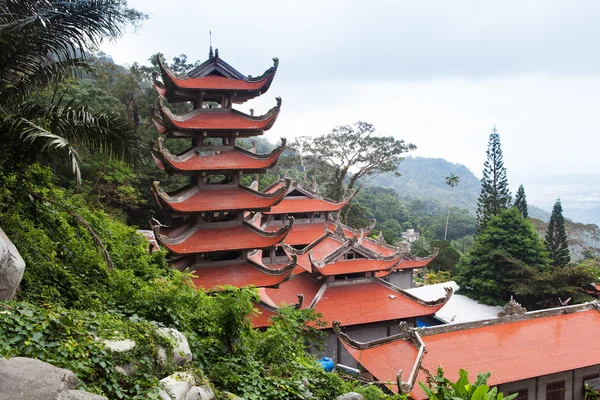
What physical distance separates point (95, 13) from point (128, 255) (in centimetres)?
656

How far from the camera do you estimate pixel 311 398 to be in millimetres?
7977

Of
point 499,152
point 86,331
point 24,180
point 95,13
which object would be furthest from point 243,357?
point 499,152

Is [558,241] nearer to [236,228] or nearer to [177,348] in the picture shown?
[236,228]

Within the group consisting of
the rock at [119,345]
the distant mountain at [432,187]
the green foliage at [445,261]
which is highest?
the rock at [119,345]

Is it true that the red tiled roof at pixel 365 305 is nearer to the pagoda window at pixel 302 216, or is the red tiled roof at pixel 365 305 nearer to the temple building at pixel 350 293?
the temple building at pixel 350 293

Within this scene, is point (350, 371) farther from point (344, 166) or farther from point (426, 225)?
point (426, 225)

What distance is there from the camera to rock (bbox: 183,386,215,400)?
6.37 metres

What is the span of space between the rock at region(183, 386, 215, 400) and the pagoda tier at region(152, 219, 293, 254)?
26.2 feet

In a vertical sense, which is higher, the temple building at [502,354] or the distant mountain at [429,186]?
the temple building at [502,354]

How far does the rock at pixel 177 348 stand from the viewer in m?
7.10

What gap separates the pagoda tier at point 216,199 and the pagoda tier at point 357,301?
3.30 meters

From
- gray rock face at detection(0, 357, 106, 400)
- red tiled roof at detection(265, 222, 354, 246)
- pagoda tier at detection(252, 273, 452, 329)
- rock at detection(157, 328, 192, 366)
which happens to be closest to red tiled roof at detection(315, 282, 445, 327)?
pagoda tier at detection(252, 273, 452, 329)

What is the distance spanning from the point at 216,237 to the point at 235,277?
4.86 feet

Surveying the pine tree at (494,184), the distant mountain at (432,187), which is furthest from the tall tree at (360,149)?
the distant mountain at (432,187)
